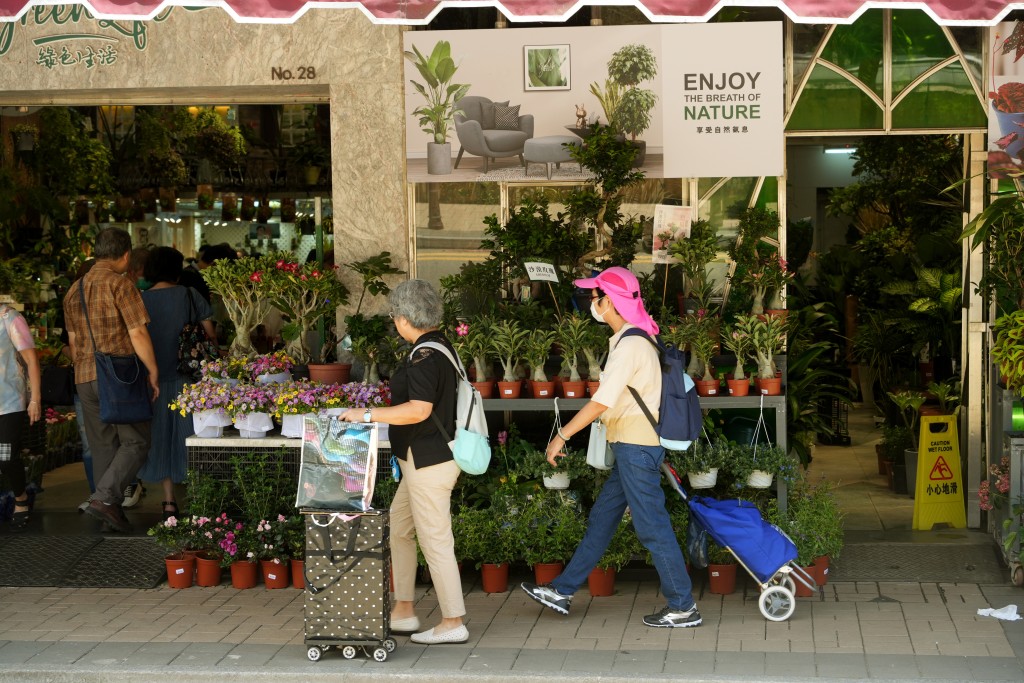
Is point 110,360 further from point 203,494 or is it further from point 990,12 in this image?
point 990,12

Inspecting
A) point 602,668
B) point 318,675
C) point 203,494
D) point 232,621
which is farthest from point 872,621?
point 203,494

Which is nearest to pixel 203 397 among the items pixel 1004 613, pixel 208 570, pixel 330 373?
pixel 330 373

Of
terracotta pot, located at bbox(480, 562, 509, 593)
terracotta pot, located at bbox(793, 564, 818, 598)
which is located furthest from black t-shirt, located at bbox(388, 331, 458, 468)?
terracotta pot, located at bbox(793, 564, 818, 598)

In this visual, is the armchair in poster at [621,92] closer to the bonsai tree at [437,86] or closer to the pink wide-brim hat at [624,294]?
the bonsai tree at [437,86]

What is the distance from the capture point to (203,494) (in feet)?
22.7

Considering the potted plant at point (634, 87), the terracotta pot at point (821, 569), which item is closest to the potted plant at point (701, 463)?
the terracotta pot at point (821, 569)

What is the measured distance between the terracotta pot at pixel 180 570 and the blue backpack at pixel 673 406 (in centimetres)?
281

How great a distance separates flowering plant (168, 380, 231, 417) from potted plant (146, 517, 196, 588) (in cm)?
64

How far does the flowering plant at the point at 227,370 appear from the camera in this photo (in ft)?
24.2

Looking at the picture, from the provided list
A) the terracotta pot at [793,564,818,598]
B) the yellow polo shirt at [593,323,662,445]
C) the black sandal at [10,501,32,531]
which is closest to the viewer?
the yellow polo shirt at [593,323,662,445]

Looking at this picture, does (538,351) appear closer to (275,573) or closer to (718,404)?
(718,404)

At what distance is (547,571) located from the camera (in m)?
6.62

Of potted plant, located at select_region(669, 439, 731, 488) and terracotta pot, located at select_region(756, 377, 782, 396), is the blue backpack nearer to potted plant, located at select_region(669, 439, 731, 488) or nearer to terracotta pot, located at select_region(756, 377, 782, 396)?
potted plant, located at select_region(669, 439, 731, 488)

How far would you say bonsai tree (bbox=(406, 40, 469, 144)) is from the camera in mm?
7270
